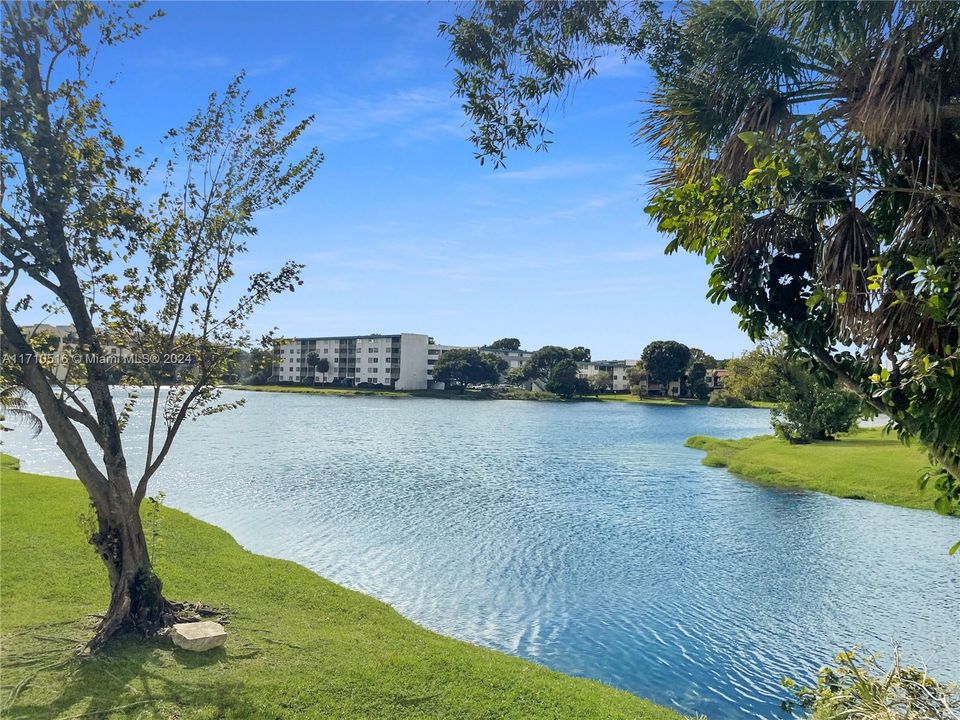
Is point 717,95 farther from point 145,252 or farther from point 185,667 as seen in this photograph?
point 185,667

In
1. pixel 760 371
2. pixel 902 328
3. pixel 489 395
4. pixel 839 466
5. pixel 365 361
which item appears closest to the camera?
pixel 902 328

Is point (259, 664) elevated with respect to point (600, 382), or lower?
lower

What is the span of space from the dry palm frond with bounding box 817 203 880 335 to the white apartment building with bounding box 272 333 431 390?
461 ft

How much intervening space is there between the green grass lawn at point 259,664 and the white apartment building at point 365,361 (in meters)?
131

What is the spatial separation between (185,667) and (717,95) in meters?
10.5

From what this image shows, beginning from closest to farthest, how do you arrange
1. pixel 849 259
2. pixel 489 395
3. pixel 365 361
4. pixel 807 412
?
1. pixel 849 259
2. pixel 807 412
3. pixel 489 395
4. pixel 365 361

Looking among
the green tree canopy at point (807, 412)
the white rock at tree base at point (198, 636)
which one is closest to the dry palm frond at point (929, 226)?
the white rock at tree base at point (198, 636)

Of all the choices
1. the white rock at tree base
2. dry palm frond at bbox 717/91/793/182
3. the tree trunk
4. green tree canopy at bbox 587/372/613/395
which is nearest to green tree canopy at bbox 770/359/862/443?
dry palm frond at bbox 717/91/793/182

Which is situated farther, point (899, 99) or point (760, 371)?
point (760, 371)

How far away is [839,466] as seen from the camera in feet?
121

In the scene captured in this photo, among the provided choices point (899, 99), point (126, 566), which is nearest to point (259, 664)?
point (126, 566)

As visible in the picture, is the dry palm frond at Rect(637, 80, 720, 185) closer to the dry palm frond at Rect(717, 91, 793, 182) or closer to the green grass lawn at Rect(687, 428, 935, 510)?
the dry palm frond at Rect(717, 91, 793, 182)

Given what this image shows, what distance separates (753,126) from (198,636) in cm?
1060

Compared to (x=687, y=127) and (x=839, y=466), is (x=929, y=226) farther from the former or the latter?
(x=839, y=466)
